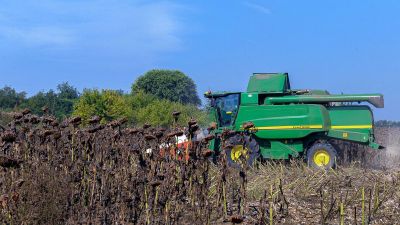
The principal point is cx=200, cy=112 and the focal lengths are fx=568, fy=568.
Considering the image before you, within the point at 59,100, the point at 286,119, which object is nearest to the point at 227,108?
the point at 286,119

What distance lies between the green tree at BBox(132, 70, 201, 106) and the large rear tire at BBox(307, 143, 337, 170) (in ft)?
210

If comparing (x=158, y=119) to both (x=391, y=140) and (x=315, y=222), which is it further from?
(x=315, y=222)

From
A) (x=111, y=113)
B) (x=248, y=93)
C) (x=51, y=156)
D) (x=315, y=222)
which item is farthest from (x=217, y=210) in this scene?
(x=111, y=113)

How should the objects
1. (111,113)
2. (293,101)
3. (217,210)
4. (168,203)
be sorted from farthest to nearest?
(111,113)
(293,101)
(217,210)
(168,203)

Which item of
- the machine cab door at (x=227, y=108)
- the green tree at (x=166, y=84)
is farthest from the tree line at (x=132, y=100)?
the machine cab door at (x=227, y=108)

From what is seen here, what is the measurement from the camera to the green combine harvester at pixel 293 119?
1428cm

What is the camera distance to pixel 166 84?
81.4m

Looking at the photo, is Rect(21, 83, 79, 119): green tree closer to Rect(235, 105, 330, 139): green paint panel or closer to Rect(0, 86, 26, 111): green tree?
Rect(0, 86, 26, 111): green tree

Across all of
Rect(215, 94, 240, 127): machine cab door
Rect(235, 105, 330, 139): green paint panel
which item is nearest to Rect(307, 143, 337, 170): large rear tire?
Rect(235, 105, 330, 139): green paint panel

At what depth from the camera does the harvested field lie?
16.4 feet

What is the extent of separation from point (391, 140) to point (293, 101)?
14.6 ft

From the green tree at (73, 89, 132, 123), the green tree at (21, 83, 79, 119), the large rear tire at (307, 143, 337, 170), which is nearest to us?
the large rear tire at (307, 143, 337, 170)

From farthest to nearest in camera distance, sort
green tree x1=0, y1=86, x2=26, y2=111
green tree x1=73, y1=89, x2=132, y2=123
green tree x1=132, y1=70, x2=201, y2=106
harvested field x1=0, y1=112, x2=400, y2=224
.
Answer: green tree x1=132, y1=70, x2=201, y2=106
green tree x1=0, y1=86, x2=26, y2=111
green tree x1=73, y1=89, x2=132, y2=123
harvested field x1=0, y1=112, x2=400, y2=224

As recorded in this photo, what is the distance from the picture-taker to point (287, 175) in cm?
899
